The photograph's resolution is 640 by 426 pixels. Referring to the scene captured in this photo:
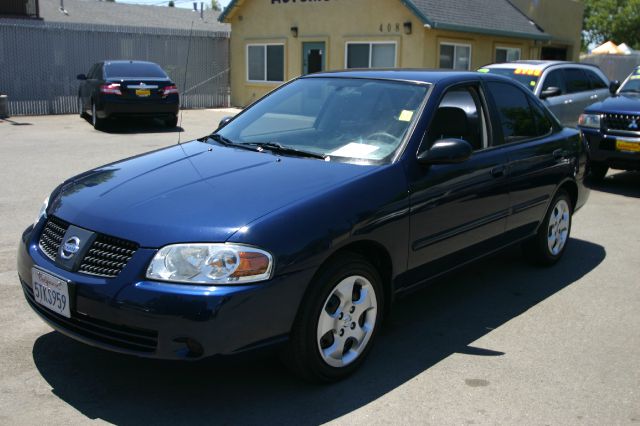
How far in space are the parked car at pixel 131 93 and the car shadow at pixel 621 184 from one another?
9508 mm

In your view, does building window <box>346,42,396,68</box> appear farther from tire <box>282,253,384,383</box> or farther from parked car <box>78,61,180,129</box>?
tire <box>282,253,384,383</box>

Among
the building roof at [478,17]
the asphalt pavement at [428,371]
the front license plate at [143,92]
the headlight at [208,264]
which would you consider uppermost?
the building roof at [478,17]

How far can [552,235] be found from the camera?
236 inches

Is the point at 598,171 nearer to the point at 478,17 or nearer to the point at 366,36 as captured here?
the point at 366,36

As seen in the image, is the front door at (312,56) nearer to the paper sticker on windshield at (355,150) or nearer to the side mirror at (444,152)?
the paper sticker on windshield at (355,150)

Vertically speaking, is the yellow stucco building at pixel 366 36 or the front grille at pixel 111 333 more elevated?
the yellow stucco building at pixel 366 36

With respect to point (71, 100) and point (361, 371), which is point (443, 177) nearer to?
point (361, 371)

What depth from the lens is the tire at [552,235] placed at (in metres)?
5.86

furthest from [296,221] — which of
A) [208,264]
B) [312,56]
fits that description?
[312,56]

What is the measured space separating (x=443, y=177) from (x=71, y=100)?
1813 cm

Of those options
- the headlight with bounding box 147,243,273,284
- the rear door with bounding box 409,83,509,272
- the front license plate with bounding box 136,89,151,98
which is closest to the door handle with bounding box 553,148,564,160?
the rear door with bounding box 409,83,509,272

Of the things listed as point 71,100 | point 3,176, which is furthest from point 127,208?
point 71,100

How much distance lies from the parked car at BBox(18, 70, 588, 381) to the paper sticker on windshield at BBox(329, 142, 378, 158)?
0.04 ft

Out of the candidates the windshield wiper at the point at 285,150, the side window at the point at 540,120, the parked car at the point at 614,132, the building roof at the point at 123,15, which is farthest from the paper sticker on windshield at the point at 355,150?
the building roof at the point at 123,15
